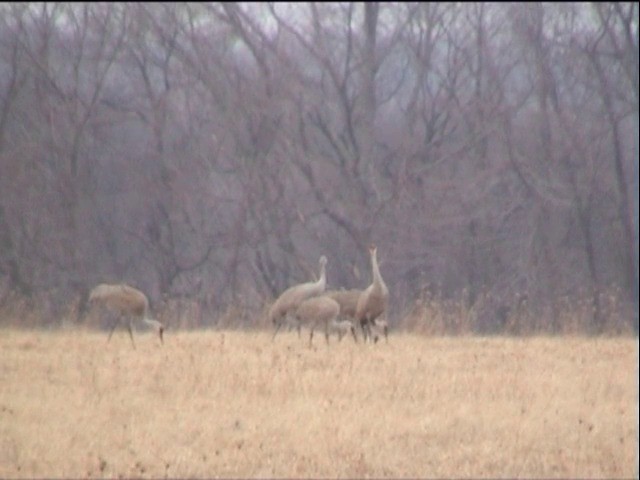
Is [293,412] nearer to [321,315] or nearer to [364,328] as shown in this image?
[321,315]

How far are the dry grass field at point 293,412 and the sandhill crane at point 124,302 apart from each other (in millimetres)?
329

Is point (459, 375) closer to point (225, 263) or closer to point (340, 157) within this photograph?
point (225, 263)

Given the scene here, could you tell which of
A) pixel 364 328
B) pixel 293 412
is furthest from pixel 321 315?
pixel 293 412

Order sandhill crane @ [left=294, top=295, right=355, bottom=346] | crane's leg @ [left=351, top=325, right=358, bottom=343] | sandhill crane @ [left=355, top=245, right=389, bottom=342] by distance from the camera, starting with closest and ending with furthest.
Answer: crane's leg @ [left=351, top=325, right=358, bottom=343]
sandhill crane @ [left=294, top=295, right=355, bottom=346]
sandhill crane @ [left=355, top=245, right=389, bottom=342]

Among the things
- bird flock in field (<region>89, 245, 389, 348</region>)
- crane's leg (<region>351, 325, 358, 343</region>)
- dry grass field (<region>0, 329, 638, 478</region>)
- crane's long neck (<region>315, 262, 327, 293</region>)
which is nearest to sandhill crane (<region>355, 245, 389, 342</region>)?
bird flock in field (<region>89, 245, 389, 348</region>)

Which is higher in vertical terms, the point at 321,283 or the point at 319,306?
the point at 321,283

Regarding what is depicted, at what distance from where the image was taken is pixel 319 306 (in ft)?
46.7

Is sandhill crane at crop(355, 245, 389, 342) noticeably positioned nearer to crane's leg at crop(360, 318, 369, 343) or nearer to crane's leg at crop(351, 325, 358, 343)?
crane's leg at crop(360, 318, 369, 343)

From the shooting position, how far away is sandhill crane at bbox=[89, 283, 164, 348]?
1313 centimetres

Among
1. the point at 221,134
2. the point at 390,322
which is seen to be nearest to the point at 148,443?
the point at 390,322

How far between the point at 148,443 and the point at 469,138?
619 inches

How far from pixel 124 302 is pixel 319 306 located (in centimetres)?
211

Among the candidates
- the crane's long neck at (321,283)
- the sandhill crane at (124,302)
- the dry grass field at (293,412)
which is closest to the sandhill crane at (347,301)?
the crane's long neck at (321,283)

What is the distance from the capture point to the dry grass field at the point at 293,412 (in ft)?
31.3
